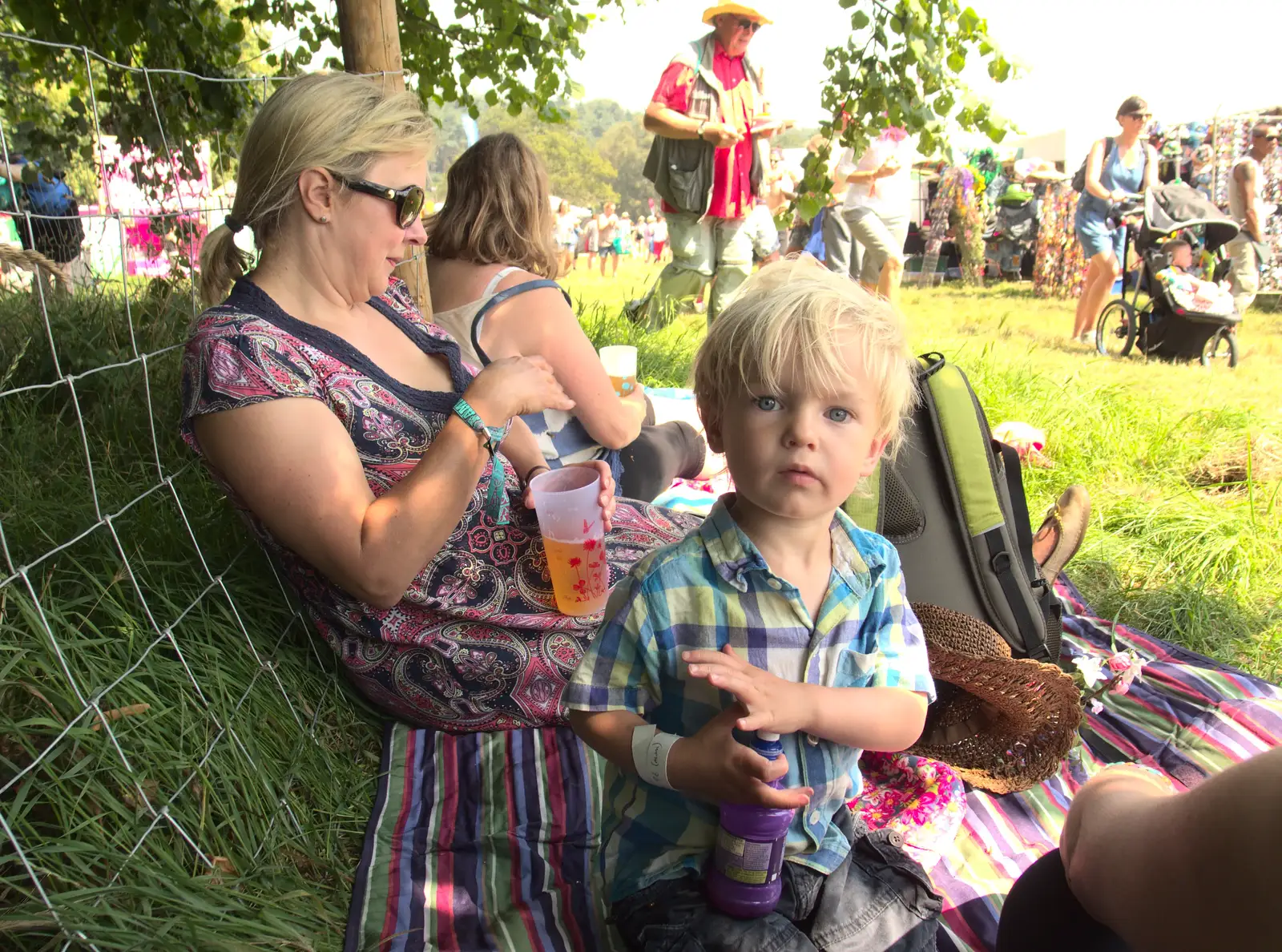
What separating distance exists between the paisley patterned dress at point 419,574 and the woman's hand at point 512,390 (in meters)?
0.17

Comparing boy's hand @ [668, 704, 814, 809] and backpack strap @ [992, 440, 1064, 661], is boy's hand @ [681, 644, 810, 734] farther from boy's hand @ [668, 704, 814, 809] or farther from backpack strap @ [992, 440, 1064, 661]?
backpack strap @ [992, 440, 1064, 661]

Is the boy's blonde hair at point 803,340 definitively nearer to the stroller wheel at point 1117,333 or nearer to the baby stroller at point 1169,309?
the baby stroller at point 1169,309

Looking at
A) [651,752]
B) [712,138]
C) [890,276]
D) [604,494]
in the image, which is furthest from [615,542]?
[890,276]

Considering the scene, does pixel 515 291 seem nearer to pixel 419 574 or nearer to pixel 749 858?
pixel 419 574

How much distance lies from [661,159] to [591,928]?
5009mm

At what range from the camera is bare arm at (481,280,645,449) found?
2465 mm

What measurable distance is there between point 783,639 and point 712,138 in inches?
186

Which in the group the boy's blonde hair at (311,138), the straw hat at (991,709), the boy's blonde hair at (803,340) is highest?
the boy's blonde hair at (311,138)

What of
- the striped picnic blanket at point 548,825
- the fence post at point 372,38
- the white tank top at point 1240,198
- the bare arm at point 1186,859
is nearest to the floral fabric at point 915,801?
the striped picnic blanket at point 548,825

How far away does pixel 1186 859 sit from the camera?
2.60ft

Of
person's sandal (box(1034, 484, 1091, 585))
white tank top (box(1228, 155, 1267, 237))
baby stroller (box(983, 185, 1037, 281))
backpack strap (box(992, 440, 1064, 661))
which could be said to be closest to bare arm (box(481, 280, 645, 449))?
backpack strap (box(992, 440, 1064, 661))

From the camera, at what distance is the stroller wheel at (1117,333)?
6.92m

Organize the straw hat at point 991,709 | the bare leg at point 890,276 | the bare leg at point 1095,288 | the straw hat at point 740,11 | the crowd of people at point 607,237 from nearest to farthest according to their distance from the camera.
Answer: the straw hat at point 991,709
the straw hat at point 740,11
the bare leg at point 1095,288
the bare leg at point 890,276
the crowd of people at point 607,237

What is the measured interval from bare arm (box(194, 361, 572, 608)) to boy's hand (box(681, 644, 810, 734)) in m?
0.73
